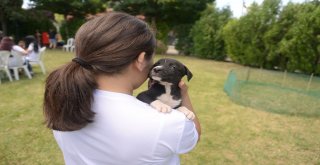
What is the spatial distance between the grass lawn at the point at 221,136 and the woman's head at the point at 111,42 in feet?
10.5

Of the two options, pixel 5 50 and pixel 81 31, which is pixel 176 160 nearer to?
pixel 81 31

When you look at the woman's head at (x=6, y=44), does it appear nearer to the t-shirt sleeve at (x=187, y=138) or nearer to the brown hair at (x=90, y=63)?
the brown hair at (x=90, y=63)

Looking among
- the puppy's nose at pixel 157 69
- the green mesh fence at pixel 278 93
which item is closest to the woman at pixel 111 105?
the puppy's nose at pixel 157 69

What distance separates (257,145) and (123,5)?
18.7 meters

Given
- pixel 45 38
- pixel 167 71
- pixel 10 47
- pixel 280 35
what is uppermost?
pixel 280 35

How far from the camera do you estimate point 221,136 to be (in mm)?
5066

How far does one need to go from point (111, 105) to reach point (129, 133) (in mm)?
123

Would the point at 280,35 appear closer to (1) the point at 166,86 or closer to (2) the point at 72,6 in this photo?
(1) the point at 166,86

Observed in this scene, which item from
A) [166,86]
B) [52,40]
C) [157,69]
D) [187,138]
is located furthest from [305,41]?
[52,40]

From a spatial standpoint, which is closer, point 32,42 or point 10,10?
point 32,42

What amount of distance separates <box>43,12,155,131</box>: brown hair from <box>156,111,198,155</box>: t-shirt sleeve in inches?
10.6

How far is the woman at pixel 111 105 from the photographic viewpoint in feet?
3.72

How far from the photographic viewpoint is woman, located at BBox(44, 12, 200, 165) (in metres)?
1.13

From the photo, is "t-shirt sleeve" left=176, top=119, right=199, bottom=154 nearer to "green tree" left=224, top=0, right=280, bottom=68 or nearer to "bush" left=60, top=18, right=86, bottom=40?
"green tree" left=224, top=0, right=280, bottom=68
